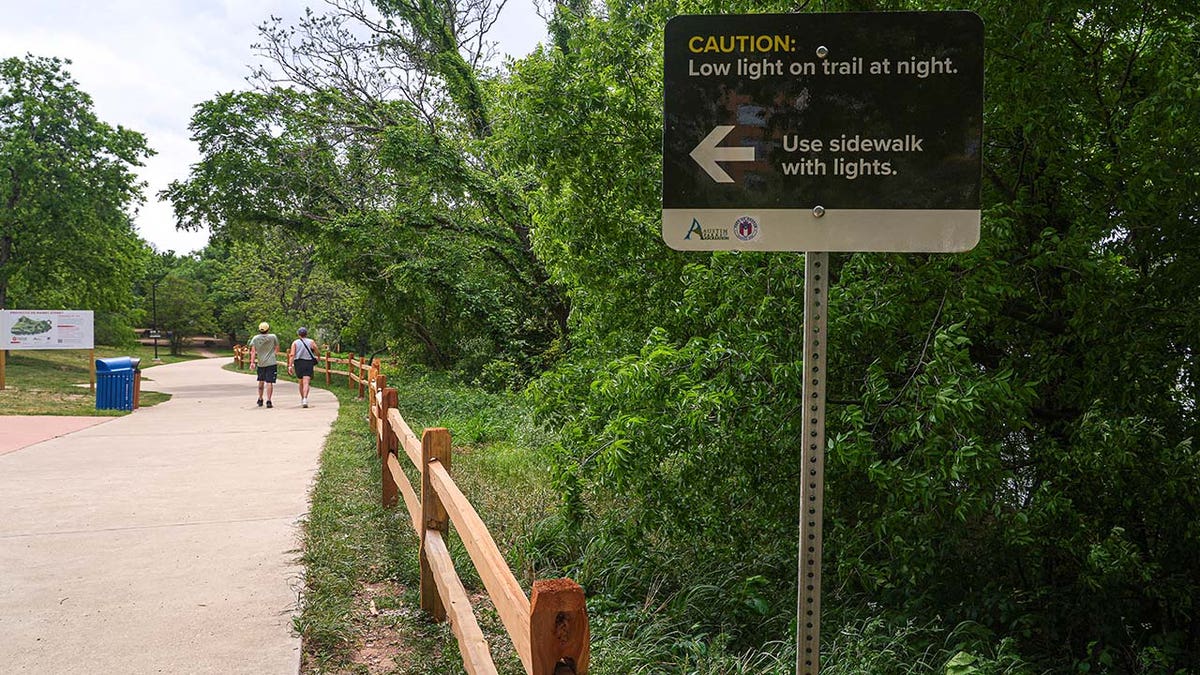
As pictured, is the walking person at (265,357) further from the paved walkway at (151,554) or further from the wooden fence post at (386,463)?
the wooden fence post at (386,463)

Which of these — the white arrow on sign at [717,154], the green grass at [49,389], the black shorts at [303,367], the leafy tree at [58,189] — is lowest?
the green grass at [49,389]

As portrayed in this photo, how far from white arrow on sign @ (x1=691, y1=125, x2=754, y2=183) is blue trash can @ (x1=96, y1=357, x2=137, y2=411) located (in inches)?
647

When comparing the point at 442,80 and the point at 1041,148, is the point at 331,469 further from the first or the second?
the point at 442,80

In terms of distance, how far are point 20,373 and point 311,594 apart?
24.8m

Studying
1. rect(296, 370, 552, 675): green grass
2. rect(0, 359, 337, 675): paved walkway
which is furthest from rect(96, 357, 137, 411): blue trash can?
rect(296, 370, 552, 675): green grass

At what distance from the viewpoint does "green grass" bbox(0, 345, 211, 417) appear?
15.9 m

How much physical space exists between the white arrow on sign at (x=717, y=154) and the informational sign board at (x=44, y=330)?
66.8 feet

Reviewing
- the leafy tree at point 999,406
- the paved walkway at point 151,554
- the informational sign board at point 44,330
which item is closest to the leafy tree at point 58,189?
the informational sign board at point 44,330

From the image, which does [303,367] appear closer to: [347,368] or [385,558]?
[347,368]

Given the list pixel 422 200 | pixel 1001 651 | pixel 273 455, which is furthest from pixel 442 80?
pixel 1001 651

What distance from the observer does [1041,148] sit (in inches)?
183

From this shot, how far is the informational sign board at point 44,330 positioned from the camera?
18.6 meters

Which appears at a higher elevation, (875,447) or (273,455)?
(875,447)

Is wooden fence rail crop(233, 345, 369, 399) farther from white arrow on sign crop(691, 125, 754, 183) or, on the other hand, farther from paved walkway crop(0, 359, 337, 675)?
white arrow on sign crop(691, 125, 754, 183)
